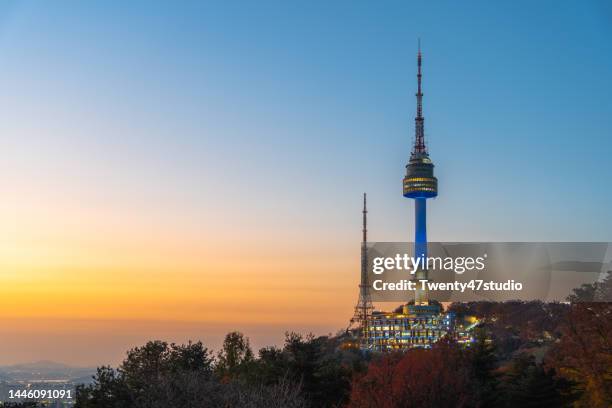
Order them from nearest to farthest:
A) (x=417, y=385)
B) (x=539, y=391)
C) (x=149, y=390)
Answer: (x=149, y=390), (x=539, y=391), (x=417, y=385)

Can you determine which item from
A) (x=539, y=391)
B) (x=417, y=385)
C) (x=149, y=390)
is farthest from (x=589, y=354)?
(x=149, y=390)

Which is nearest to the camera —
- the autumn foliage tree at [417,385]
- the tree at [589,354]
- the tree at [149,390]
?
the tree at [149,390]

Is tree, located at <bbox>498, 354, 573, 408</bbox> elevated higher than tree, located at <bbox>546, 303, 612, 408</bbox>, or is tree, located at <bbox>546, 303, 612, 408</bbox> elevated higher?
tree, located at <bbox>546, 303, 612, 408</bbox>

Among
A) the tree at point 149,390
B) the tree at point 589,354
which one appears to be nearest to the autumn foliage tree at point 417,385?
the tree at point 589,354

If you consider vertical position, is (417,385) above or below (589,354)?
below

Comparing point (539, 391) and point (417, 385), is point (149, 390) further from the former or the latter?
point (539, 391)

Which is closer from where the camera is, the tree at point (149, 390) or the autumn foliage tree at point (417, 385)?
the tree at point (149, 390)

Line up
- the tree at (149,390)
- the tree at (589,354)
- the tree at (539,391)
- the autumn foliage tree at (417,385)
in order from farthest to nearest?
the tree at (539,391)
the autumn foliage tree at (417,385)
the tree at (589,354)
the tree at (149,390)

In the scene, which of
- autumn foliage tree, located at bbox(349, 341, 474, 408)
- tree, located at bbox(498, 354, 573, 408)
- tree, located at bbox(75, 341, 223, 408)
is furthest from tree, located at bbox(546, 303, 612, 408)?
tree, located at bbox(75, 341, 223, 408)

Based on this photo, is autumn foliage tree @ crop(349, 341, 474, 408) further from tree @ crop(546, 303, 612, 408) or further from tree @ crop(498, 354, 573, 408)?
tree @ crop(546, 303, 612, 408)

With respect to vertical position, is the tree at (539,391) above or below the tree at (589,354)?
below

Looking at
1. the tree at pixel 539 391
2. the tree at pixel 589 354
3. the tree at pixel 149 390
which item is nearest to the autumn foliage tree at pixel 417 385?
the tree at pixel 539 391

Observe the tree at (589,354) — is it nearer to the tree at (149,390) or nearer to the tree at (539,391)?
the tree at (539,391)
